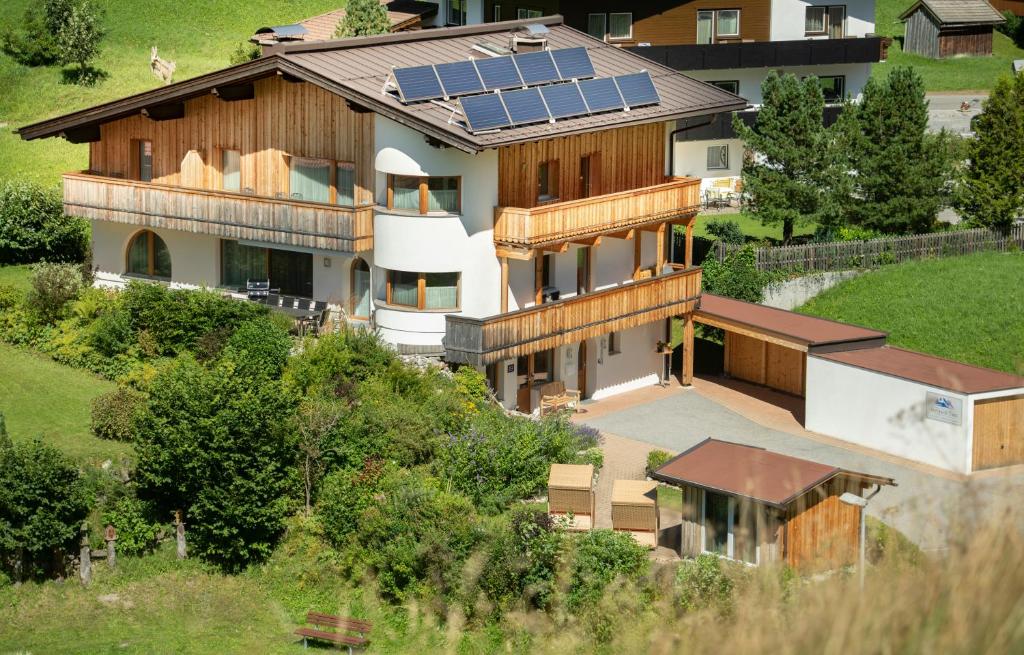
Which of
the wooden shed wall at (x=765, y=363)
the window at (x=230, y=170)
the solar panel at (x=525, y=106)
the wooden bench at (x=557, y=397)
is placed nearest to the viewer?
the solar panel at (x=525, y=106)

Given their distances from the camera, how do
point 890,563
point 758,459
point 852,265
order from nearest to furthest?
point 890,563, point 758,459, point 852,265

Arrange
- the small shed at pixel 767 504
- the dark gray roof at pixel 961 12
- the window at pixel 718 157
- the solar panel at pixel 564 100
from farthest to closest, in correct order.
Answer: the dark gray roof at pixel 961 12 → the window at pixel 718 157 → the solar panel at pixel 564 100 → the small shed at pixel 767 504

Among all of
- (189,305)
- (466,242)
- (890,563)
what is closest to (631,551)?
(466,242)

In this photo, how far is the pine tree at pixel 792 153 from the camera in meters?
49.3

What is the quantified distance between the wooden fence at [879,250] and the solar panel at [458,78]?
44.3ft

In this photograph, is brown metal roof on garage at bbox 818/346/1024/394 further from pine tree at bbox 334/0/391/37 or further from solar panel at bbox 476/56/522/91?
pine tree at bbox 334/0/391/37

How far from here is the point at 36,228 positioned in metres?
45.0

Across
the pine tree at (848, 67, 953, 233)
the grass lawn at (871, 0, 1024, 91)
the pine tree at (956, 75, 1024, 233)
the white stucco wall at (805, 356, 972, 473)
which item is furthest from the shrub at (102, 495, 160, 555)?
the grass lawn at (871, 0, 1024, 91)

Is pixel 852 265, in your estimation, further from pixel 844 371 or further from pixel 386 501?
pixel 386 501

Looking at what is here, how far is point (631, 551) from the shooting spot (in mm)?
26859

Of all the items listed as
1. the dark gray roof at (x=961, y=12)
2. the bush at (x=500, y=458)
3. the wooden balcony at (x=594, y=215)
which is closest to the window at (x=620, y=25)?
the wooden balcony at (x=594, y=215)

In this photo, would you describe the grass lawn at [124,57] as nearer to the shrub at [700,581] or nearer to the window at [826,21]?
the window at [826,21]

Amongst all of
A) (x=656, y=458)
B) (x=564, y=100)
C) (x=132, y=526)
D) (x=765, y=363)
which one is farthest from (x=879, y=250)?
(x=132, y=526)

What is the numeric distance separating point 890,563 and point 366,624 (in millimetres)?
19671
